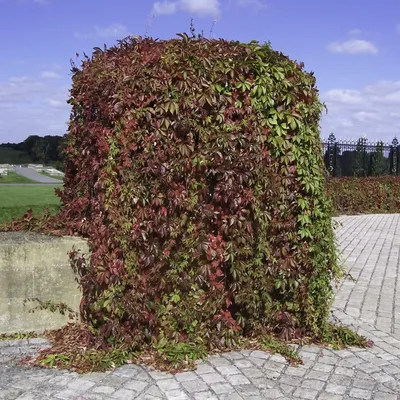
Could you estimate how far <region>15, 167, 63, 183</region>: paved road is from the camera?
80.7ft

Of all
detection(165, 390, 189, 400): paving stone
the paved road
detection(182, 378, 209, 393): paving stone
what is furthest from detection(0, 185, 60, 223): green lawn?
detection(165, 390, 189, 400): paving stone

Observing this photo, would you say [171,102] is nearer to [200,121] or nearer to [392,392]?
[200,121]

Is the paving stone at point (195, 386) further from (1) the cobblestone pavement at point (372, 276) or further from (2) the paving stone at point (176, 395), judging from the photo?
(1) the cobblestone pavement at point (372, 276)

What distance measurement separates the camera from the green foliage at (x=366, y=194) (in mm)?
19078

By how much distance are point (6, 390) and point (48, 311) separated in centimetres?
121

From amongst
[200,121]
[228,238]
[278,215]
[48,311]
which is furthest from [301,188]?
[48,311]

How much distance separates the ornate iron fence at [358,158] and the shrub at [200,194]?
1763cm

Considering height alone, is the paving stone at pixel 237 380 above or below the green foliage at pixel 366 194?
below

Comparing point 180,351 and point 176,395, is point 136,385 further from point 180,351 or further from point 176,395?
point 180,351

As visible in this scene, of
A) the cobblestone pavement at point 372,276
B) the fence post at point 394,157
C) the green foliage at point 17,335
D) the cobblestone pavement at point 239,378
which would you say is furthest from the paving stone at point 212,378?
the fence post at point 394,157

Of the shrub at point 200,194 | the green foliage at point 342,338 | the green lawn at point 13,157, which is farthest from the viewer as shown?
the green lawn at point 13,157

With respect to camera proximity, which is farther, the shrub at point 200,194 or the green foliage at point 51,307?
the green foliage at point 51,307

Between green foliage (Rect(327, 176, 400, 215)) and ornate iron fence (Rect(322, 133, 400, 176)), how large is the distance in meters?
1.64

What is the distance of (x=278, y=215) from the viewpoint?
4.63m
